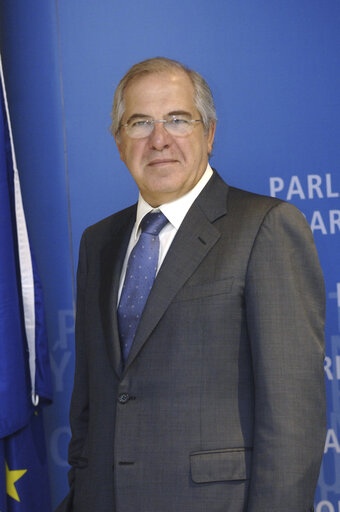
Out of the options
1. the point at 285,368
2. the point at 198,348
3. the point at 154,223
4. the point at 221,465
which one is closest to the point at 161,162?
the point at 154,223

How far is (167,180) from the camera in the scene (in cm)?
163

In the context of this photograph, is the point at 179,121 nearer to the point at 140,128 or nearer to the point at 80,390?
the point at 140,128

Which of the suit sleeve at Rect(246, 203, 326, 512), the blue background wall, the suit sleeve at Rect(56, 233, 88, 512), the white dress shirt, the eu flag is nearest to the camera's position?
the suit sleeve at Rect(246, 203, 326, 512)

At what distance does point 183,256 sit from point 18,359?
0.77 metres

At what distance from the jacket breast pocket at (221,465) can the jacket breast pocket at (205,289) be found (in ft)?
1.11

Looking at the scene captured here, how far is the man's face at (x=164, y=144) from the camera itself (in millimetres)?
1633

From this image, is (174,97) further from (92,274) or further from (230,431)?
(230,431)

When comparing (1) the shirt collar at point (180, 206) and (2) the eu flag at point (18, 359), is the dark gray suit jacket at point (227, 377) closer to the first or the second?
(1) the shirt collar at point (180, 206)

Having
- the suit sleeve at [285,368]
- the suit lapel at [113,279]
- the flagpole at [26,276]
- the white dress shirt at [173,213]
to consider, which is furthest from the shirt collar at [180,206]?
the flagpole at [26,276]

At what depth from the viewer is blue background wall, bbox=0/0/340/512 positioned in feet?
7.30

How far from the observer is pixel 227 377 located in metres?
1.43

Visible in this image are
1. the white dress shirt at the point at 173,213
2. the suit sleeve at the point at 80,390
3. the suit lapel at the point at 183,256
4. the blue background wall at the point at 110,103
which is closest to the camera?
Result: the suit lapel at the point at 183,256

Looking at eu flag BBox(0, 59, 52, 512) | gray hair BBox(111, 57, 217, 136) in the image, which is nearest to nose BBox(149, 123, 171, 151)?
gray hair BBox(111, 57, 217, 136)

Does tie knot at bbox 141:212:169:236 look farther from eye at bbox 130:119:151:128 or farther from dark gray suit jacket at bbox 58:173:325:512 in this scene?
eye at bbox 130:119:151:128
